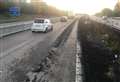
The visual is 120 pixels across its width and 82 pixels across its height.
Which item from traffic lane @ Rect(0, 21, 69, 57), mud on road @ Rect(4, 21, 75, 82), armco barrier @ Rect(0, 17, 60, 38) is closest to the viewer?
mud on road @ Rect(4, 21, 75, 82)

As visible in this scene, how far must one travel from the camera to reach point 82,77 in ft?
30.3

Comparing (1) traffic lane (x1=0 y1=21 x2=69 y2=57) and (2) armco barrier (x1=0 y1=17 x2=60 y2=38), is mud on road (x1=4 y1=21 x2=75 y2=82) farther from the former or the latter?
(2) armco barrier (x1=0 y1=17 x2=60 y2=38)

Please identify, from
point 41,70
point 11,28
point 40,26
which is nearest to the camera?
point 41,70

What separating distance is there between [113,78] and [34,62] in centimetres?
399

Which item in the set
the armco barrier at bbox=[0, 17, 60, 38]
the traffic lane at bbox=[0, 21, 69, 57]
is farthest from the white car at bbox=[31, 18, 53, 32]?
the traffic lane at bbox=[0, 21, 69, 57]

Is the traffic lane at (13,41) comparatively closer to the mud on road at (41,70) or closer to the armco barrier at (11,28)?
the armco barrier at (11,28)

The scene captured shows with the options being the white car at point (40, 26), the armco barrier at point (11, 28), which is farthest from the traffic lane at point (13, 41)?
the white car at point (40, 26)

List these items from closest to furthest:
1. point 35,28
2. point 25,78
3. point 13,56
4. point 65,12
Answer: point 25,78 → point 13,56 → point 35,28 → point 65,12

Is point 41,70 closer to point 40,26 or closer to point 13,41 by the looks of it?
point 13,41

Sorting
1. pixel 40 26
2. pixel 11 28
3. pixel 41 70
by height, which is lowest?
pixel 40 26

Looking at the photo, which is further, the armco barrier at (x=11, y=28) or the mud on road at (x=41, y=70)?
the armco barrier at (x=11, y=28)

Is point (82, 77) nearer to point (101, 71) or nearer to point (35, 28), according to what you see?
point (101, 71)

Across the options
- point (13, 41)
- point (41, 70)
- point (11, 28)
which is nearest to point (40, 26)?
point (11, 28)

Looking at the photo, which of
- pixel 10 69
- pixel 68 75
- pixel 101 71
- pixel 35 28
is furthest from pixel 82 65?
pixel 35 28
